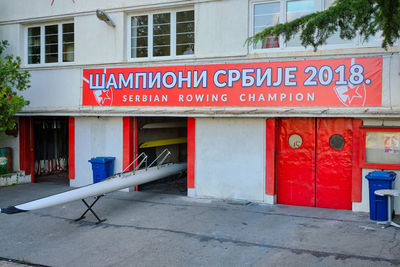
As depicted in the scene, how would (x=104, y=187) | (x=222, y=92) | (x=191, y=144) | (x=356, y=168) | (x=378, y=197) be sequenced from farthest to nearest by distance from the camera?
(x=191, y=144), (x=222, y=92), (x=356, y=168), (x=104, y=187), (x=378, y=197)

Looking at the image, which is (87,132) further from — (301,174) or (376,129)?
(376,129)

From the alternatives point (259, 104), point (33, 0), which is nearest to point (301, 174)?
point (259, 104)

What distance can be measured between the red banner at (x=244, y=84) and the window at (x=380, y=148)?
69 centimetres

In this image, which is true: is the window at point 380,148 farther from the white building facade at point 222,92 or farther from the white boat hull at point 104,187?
the white boat hull at point 104,187

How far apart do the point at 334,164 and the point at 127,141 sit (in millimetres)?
5947

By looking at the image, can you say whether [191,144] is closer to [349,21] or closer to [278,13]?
[278,13]

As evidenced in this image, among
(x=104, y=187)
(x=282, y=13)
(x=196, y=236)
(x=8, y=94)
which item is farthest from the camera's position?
(x=8, y=94)

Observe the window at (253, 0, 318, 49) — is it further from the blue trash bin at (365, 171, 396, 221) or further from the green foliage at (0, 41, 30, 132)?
the green foliage at (0, 41, 30, 132)

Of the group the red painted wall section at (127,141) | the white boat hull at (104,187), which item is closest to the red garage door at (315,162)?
the white boat hull at (104,187)

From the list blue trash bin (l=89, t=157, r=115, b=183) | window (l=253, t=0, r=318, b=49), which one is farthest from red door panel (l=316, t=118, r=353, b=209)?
blue trash bin (l=89, t=157, r=115, b=183)

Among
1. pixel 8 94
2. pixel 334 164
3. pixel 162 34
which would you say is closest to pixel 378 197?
pixel 334 164

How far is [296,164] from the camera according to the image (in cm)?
1006

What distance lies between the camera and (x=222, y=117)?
34.4 ft

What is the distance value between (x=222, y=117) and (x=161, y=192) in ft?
10.7
